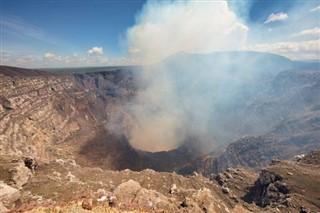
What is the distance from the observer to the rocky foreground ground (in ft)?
92.3

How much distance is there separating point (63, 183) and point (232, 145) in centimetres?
13836

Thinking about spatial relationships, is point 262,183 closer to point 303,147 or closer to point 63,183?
point 63,183

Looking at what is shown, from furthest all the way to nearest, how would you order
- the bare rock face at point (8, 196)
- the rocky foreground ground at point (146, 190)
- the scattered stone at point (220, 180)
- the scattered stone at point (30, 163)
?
the scattered stone at point (220, 180)
the scattered stone at point (30, 163)
the bare rock face at point (8, 196)
the rocky foreground ground at point (146, 190)

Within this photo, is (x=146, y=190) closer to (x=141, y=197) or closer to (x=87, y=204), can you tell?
(x=141, y=197)

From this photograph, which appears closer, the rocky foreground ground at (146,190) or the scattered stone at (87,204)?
the scattered stone at (87,204)

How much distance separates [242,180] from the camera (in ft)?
267

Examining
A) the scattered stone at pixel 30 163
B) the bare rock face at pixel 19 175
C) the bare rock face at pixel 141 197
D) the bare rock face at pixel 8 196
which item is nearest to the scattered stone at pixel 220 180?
the bare rock face at pixel 141 197

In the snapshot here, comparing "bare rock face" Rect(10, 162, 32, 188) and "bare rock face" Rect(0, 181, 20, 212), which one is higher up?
"bare rock face" Rect(0, 181, 20, 212)

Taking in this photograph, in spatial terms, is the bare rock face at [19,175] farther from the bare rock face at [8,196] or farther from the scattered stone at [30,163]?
the bare rock face at [8,196]

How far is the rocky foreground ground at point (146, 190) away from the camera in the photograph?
28141mm

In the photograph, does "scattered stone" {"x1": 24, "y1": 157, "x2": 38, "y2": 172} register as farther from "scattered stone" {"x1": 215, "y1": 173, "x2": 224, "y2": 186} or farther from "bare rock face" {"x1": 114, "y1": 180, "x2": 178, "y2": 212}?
"scattered stone" {"x1": 215, "y1": 173, "x2": 224, "y2": 186}

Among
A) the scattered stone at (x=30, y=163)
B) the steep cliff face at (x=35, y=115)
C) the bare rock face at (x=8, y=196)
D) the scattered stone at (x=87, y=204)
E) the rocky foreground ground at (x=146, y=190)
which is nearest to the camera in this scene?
the scattered stone at (x=87, y=204)

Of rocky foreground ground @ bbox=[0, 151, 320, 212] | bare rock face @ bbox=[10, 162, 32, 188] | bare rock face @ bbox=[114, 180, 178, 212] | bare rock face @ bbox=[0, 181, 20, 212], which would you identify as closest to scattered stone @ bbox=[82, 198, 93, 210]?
rocky foreground ground @ bbox=[0, 151, 320, 212]

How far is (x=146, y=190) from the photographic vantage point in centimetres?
3831
